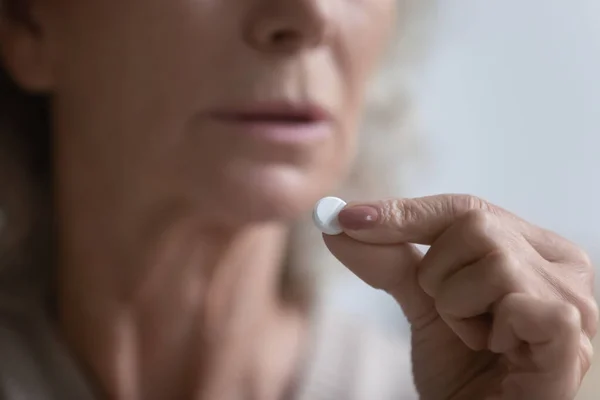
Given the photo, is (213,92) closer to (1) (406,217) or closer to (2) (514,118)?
(1) (406,217)

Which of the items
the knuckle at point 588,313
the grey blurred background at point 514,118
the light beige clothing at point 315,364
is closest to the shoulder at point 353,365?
the light beige clothing at point 315,364

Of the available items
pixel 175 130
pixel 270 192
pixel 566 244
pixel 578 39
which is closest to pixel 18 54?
pixel 175 130

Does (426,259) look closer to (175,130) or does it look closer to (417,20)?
(175,130)

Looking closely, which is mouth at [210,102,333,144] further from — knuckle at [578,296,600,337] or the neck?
knuckle at [578,296,600,337]

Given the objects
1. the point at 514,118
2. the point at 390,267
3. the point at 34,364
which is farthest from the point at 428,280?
the point at 514,118

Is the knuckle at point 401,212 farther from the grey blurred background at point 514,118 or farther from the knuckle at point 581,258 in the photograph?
the grey blurred background at point 514,118

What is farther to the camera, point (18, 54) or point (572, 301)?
point (18, 54)

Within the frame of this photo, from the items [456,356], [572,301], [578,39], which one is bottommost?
[456,356]
